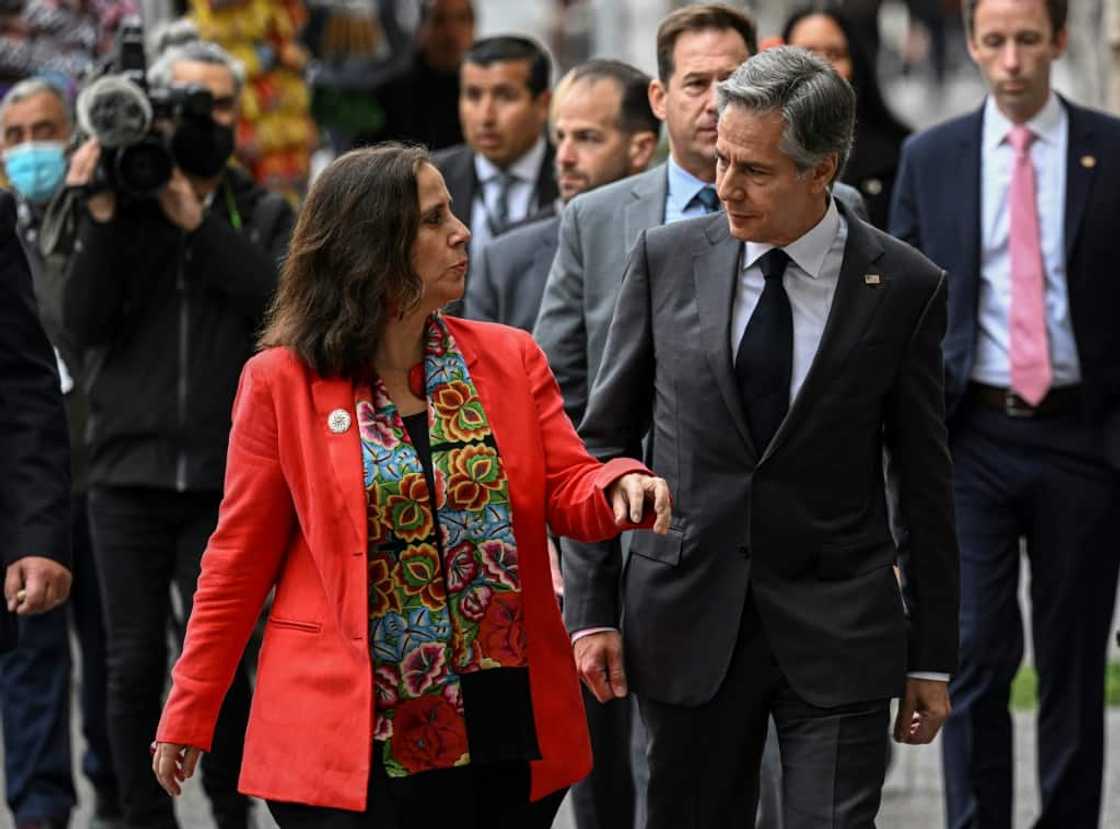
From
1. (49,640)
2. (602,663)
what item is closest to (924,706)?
(602,663)

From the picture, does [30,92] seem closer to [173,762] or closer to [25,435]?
[25,435]

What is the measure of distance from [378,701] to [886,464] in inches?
57.6

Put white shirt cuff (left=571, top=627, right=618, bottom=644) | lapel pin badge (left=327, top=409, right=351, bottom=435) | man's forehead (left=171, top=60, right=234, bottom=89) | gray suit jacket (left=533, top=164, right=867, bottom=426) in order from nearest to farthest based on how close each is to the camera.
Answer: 1. lapel pin badge (left=327, top=409, right=351, bottom=435)
2. white shirt cuff (left=571, top=627, right=618, bottom=644)
3. gray suit jacket (left=533, top=164, right=867, bottom=426)
4. man's forehead (left=171, top=60, right=234, bottom=89)

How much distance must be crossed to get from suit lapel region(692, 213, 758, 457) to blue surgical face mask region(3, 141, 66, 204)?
3.19m

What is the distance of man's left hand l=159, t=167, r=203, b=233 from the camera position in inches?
268

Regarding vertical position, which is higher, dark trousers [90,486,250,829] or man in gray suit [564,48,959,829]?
man in gray suit [564,48,959,829]

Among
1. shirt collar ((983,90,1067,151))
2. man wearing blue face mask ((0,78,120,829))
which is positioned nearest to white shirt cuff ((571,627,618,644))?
man wearing blue face mask ((0,78,120,829))

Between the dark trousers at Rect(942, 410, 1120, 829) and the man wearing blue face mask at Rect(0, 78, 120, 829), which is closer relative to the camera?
the dark trousers at Rect(942, 410, 1120, 829)

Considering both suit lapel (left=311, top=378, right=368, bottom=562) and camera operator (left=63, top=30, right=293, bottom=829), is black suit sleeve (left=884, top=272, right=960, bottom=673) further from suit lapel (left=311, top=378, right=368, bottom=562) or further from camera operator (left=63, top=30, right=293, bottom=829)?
camera operator (left=63, top=30, right=293, bottom=829)

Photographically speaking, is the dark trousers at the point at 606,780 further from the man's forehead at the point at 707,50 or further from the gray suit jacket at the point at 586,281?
the man's forehead at the point at 707,50

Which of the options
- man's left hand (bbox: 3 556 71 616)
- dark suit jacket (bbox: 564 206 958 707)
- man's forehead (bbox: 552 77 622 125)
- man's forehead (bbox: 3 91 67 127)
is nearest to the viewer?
dark suit jacket (bbox: 564 206 958 707)

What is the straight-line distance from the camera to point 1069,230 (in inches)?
264

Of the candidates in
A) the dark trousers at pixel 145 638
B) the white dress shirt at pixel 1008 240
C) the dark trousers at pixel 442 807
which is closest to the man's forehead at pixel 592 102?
the white dress shirt at pixel 1008 240

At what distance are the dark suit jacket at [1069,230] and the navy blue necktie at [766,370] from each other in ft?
5.77
